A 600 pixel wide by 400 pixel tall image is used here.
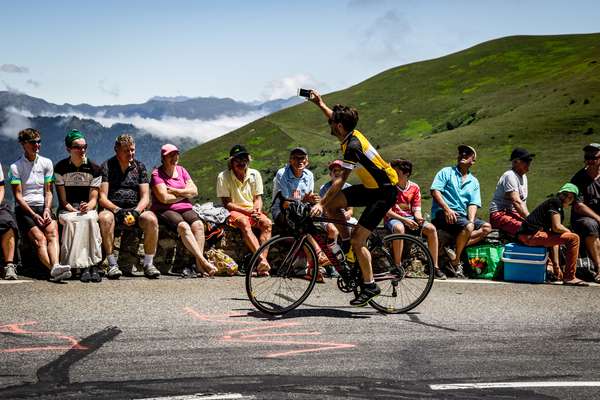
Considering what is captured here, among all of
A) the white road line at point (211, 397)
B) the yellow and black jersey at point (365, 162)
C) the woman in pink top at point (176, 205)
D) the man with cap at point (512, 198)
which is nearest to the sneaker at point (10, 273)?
the woman in pink top at point (176, 205)

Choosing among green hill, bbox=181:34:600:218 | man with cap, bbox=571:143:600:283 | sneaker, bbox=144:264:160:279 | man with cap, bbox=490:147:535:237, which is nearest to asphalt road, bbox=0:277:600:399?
sneaker, bbox=144:264:160:279

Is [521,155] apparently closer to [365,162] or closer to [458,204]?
[458,204]

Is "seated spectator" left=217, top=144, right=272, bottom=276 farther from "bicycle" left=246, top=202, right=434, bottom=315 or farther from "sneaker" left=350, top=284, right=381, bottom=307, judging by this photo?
"sneaker" left=350, top=284, right=381, bottom=307

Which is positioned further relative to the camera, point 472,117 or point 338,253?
point 472,117

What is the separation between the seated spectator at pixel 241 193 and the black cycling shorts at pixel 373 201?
10.9 feet

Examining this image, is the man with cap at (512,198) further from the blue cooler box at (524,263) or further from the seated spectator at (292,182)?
the seated spectator at (292,182)

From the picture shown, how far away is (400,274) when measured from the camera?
7.88 meters

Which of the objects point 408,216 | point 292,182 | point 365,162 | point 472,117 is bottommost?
point 408,216

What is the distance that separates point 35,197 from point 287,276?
409cm

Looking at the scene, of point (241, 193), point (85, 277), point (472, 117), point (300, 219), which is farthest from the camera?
point (472, 117)

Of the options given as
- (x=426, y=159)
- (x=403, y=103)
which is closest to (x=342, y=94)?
(x=403, y=103)

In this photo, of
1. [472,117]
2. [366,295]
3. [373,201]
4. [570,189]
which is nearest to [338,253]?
[366,295]

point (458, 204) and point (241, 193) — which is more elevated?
point (241, 193)

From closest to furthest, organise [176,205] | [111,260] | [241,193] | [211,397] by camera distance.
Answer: [211,397], [111,260], [176,205], [241,193]
